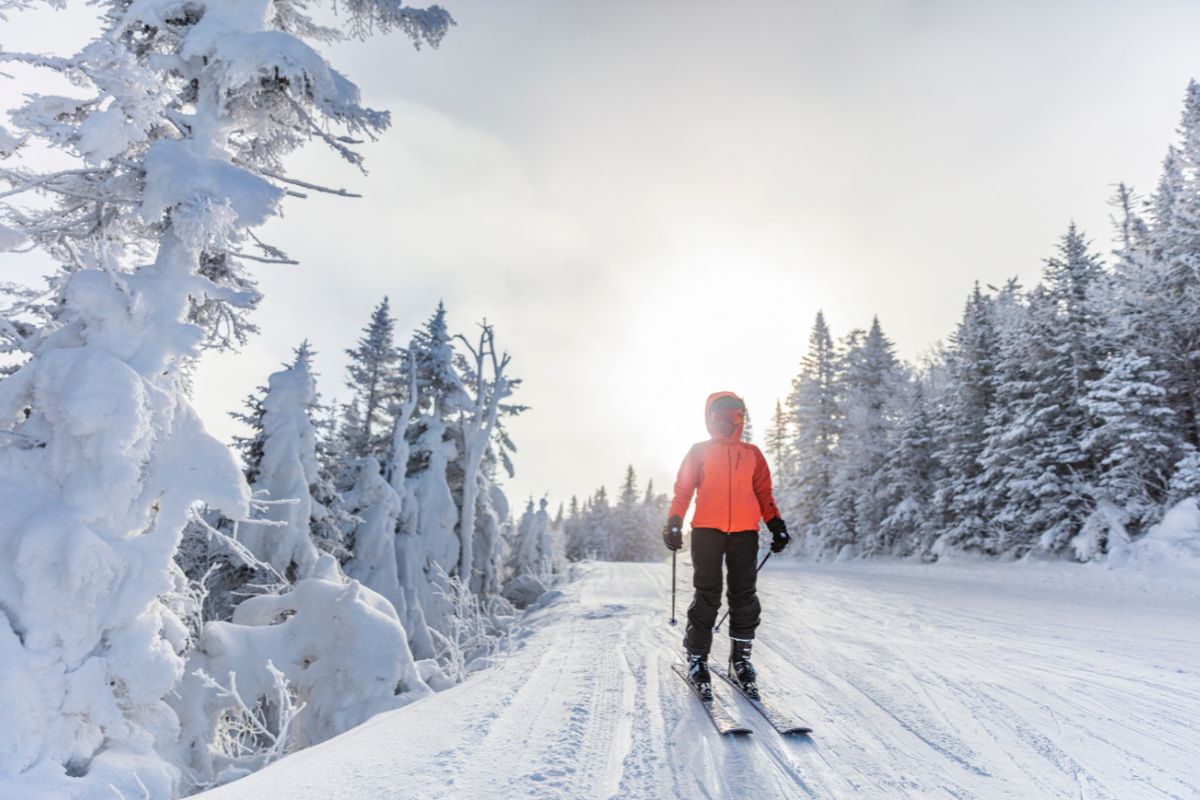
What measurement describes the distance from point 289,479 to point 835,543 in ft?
94.6

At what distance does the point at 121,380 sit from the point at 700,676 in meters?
4.30

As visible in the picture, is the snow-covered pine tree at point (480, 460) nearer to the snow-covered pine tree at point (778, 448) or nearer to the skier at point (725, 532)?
the skier at point (725, 532)

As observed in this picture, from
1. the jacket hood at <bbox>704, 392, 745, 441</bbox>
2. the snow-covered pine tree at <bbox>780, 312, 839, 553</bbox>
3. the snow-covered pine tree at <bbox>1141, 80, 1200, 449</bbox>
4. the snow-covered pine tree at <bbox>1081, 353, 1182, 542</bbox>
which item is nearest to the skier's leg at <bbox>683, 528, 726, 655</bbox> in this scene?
the jacket hood at <bbox>704, 392, 745, 441</bbox>

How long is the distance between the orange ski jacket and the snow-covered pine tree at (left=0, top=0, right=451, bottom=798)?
131 inches

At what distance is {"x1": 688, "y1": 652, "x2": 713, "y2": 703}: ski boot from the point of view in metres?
3.48

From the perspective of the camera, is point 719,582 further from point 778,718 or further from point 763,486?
point 778,718

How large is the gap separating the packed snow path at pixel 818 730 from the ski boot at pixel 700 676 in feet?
0.32

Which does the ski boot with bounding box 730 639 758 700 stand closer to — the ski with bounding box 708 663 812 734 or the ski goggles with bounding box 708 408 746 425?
the ski with bounding box 708 663 812 734

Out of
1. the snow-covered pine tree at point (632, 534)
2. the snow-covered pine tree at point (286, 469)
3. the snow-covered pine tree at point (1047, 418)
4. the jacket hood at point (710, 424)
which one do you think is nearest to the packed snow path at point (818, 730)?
the jacket hood at point (710, 424)

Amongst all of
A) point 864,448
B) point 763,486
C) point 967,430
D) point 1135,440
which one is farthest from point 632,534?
point 763,486

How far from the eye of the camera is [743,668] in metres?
3.78

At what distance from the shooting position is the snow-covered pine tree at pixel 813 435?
37.5 metres

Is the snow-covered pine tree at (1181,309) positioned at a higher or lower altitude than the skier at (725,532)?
higher

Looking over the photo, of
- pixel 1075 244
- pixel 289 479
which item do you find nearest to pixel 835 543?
pixel 1075 244
